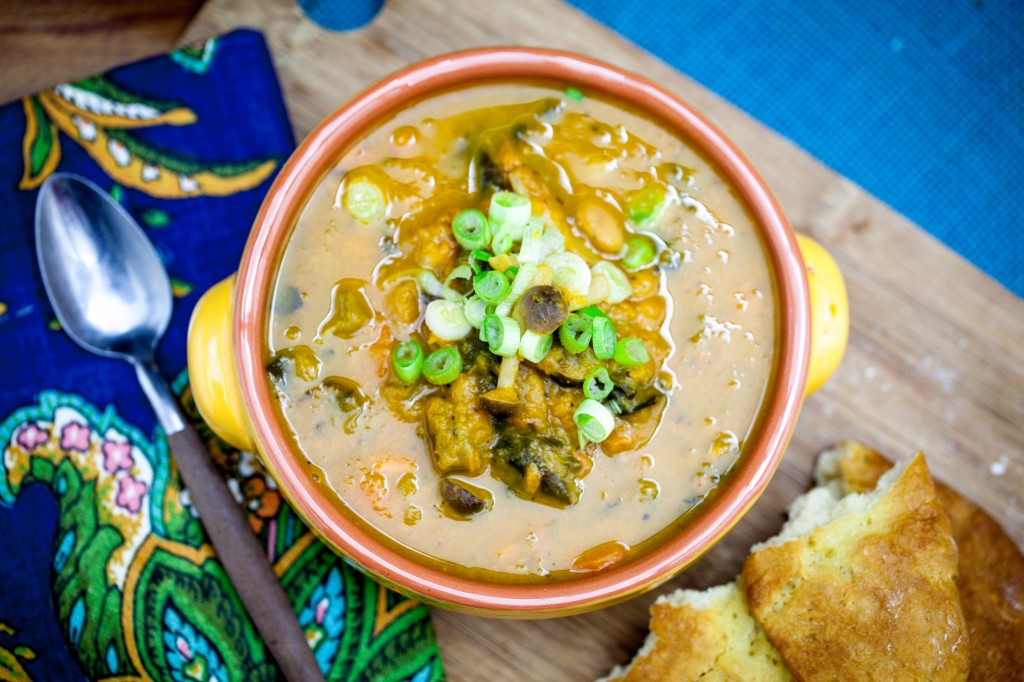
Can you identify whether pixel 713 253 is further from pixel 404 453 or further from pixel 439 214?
pixel 404 453

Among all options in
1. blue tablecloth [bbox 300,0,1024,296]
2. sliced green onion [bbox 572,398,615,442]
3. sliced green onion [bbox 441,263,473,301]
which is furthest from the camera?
blue tablecloth [bbox 300,0,1024,296]

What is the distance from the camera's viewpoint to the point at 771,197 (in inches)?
86.9

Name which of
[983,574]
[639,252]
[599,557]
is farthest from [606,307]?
[983,574]

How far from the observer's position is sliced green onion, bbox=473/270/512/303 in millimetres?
2041

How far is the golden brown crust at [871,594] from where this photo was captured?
2.27 meters

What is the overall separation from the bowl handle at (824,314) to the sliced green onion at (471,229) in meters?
0.88

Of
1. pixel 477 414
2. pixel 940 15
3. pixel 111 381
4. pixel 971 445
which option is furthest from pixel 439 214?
pixel 940 15

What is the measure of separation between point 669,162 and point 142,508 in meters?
1.81

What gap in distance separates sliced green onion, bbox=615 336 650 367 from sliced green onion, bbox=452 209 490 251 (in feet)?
1.40

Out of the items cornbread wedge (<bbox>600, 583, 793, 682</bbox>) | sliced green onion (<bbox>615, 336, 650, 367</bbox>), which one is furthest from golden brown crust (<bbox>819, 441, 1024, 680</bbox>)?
sliced green onion (<bbox>615, 336, 650, 367</bbox>)

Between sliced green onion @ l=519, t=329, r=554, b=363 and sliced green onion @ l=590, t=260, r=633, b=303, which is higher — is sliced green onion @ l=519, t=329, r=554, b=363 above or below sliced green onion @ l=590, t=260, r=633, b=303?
below

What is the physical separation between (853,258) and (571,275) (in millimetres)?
1192

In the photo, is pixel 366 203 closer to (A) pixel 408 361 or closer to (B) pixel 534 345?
(A) pixel 408 361

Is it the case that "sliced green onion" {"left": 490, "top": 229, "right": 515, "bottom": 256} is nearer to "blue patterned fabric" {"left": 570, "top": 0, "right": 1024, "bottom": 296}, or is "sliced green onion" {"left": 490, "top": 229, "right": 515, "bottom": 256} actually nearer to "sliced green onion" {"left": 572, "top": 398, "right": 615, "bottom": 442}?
"sliced green onion" {"left": 572, "top": 398, "right": 615, "bottom": 442}
